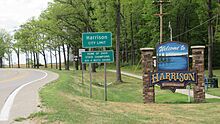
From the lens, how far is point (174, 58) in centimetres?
1731

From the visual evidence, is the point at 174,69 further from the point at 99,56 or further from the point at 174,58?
the point at 99,56

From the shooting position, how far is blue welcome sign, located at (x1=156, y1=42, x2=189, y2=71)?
1716 cm

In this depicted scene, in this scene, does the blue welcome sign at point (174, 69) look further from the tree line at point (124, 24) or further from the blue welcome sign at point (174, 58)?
the tree line at point (124, 24)

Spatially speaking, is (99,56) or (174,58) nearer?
(174,58)

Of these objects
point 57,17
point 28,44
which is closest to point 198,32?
point 57,17

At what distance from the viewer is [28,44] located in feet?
259

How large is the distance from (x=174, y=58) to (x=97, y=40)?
384 cm

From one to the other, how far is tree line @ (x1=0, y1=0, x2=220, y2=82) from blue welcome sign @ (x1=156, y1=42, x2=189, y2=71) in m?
18.0

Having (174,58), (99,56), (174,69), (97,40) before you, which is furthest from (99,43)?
(174,69)

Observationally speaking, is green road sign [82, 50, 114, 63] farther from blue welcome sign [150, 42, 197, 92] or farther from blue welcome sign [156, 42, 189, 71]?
blue welcome sign [156, 42, 189, 71]

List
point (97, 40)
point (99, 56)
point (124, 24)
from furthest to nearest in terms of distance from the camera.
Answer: point (124, 24) < point (99, 56) < point (97, 40)

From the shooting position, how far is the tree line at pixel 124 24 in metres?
39.8

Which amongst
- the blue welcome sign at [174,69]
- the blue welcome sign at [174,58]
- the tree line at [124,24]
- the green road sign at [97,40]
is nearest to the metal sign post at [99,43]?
the green road sign at [97,40]

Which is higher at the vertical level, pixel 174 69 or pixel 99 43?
pixel 99 43
